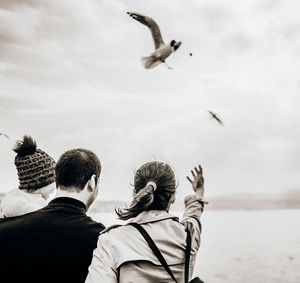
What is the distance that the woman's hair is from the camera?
304cm

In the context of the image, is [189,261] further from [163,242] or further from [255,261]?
[255,261]

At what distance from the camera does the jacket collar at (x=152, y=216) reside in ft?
9.91

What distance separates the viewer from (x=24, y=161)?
3867 mm

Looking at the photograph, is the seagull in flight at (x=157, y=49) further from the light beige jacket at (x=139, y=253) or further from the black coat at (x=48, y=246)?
the light beige jacket at (x=139, y=253)

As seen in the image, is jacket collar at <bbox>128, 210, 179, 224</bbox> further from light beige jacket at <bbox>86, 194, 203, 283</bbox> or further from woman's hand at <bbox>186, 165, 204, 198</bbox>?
woman's hand at <bbox>186, 165, 204, 198</bbox>

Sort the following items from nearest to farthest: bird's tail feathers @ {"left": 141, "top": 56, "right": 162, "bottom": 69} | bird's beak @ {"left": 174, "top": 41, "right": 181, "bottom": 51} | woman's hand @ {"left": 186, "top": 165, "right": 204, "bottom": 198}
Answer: woman's hand @ {"left": 186, "top": 165, "right": 204, "bottom": 198}, bird's tail feathers @ {"left": 141, "top": 56, "right": 162, "bottom": 69}, bird's beak @ {"left": 174, "top": 41, "right": 181, "bottom": 51}

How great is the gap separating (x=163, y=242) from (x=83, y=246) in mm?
584

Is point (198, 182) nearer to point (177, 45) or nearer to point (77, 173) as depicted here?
point (77, 173)

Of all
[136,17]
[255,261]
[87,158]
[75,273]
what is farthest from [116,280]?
[255,261]

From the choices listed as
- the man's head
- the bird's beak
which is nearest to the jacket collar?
the man's head

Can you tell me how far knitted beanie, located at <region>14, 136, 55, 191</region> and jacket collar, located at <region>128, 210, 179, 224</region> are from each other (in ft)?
3.64

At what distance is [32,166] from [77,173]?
0.77 meters

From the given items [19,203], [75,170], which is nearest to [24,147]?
[19,203]

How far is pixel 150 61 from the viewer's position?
8922mm
